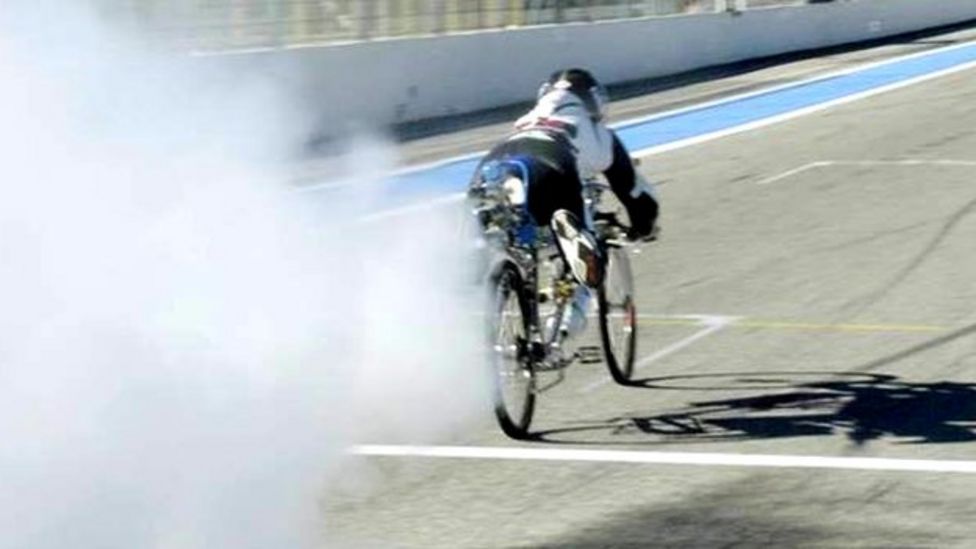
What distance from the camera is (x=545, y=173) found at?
1035cm

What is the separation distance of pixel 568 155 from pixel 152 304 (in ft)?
12.1

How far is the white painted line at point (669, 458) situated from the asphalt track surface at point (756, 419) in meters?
0.02

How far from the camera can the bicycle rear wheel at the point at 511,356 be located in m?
9.84

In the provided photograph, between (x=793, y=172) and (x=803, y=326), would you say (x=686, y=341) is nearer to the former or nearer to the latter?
(x=803, y=326)

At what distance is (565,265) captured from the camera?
1059cm

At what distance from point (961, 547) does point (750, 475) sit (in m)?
1.35

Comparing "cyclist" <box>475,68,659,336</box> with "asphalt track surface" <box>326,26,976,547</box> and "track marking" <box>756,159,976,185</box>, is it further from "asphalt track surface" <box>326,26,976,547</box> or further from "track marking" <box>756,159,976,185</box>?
"track marking" <box>756,159,976,185</box>

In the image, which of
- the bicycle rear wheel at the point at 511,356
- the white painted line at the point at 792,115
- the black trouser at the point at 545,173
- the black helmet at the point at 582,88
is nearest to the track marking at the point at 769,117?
the white painted line at the point at 792,115

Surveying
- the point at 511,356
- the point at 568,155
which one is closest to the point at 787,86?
the point at 568,155

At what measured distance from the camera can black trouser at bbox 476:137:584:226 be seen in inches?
407

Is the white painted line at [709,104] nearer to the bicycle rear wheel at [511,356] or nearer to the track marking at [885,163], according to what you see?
the bicycle rear wheel at [511,356]

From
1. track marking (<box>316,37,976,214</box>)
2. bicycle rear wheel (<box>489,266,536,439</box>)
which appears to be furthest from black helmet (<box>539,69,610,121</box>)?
track marking (<box>316,37,976,214</box>)

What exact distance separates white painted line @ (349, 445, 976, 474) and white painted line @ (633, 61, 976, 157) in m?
15.2

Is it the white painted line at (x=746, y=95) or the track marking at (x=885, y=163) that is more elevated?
the track marking at (x=885, y=163)
